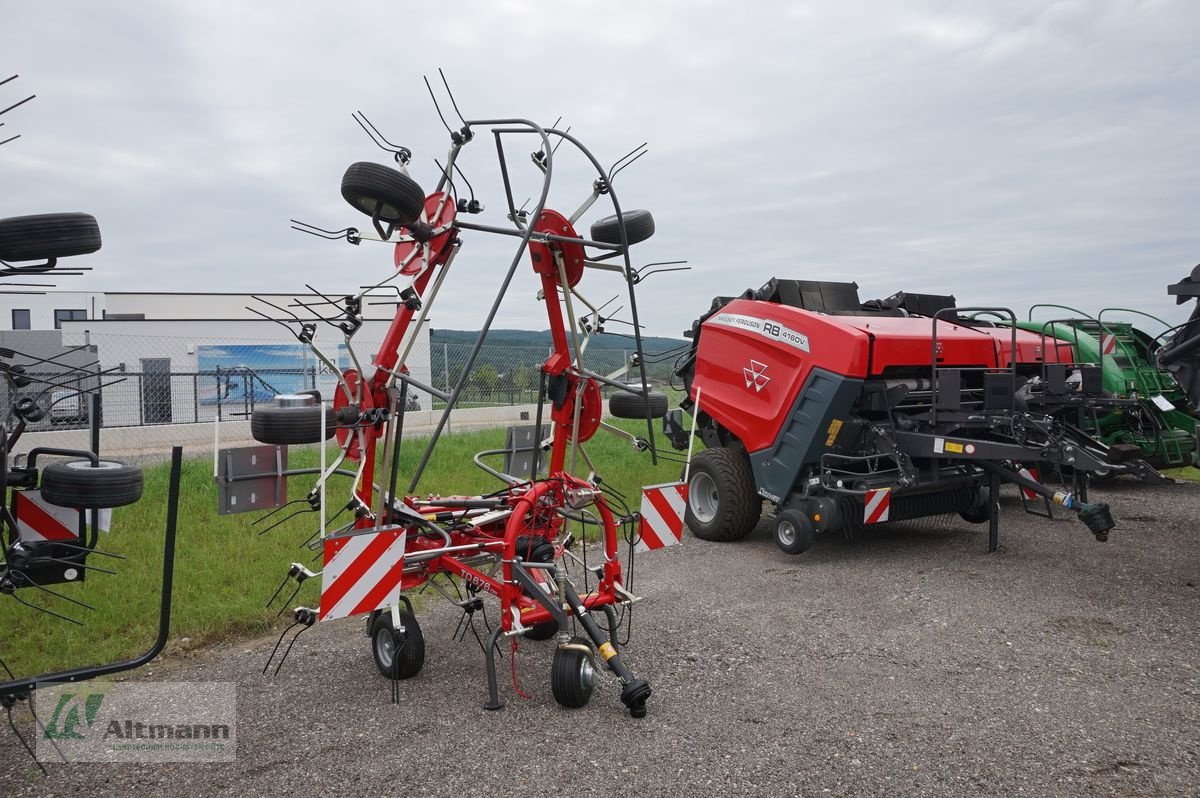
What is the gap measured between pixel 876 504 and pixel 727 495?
4.43 feet

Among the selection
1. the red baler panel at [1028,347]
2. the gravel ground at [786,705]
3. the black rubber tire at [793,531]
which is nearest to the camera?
the gravel ground at [786,705]

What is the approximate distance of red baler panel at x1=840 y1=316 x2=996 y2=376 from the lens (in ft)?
21.1

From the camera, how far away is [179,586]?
5.78 metres

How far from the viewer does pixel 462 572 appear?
4.30m

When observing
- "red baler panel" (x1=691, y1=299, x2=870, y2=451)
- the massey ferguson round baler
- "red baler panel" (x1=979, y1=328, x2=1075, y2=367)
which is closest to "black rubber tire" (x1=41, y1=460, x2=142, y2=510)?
the massey ferguson round baler

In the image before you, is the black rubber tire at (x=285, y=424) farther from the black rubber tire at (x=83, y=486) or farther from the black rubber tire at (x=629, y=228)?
the black rubber tire at (x=629, y=228)

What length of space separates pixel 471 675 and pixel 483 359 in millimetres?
12490

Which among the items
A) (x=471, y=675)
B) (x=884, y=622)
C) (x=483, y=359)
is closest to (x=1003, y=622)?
(x=884, y=622)

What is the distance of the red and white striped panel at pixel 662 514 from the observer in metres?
4.87

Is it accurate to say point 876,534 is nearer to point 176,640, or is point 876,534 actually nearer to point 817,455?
point 817,455

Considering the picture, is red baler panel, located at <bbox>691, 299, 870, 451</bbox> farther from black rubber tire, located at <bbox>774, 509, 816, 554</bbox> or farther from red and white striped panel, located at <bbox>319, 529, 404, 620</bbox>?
red and white striped panel, located at <bbox>319, 529, 404, 620</bbox>

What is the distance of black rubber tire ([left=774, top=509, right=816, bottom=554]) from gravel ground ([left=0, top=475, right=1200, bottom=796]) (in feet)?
1.18

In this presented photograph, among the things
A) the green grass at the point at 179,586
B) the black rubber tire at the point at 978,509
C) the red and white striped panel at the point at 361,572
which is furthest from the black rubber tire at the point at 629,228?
the black rubber tire at the point at 978,509

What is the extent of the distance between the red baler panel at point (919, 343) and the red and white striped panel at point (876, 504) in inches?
33.9
